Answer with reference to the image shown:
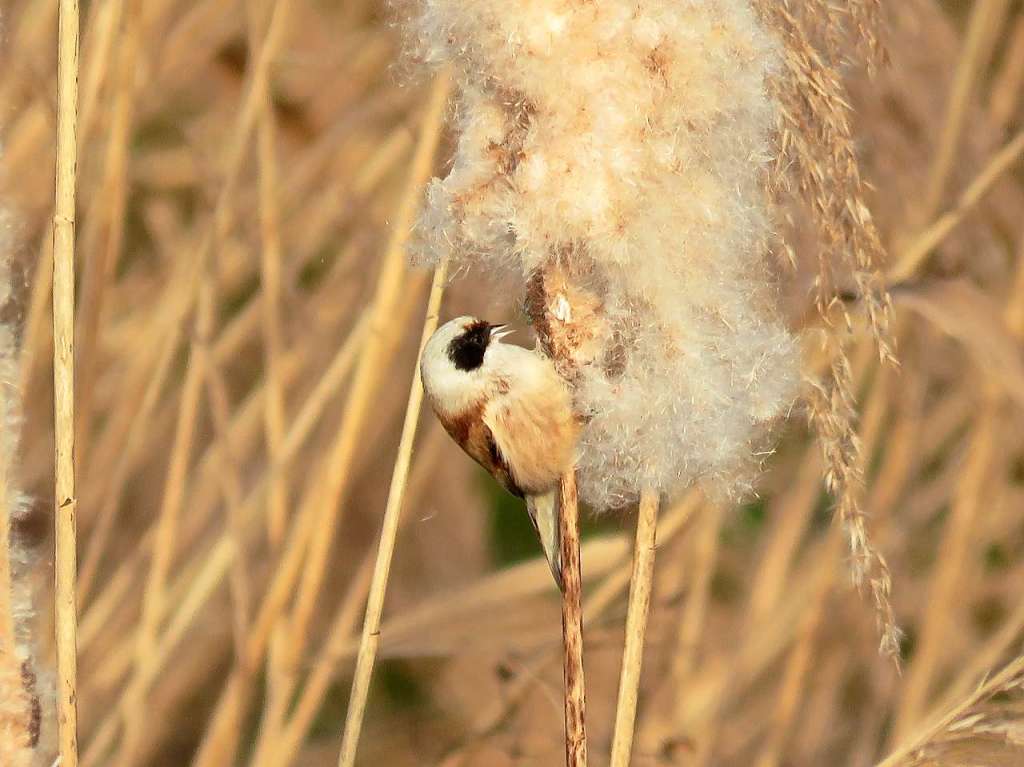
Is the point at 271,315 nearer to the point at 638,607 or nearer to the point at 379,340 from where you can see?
the point at 379,340

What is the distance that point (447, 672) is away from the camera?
8.24 ft

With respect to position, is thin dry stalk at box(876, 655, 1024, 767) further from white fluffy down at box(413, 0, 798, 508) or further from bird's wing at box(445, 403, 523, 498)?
bird's wing at box(445, 403, 523, 498)

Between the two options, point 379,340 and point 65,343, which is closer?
point 65,343

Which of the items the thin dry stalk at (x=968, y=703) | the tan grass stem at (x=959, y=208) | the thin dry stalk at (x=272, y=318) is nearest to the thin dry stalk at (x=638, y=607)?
the thin dry stalk at (x=968, y=703)

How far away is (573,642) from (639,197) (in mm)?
331

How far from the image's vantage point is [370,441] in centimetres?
206

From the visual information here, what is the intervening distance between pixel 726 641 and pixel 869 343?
631mm

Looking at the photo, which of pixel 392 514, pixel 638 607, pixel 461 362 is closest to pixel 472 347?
pixel 461 362

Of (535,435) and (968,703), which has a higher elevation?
(535,435)

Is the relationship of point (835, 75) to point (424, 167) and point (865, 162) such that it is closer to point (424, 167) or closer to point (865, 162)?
point (424, 167)

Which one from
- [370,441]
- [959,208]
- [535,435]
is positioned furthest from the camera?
[370,441]

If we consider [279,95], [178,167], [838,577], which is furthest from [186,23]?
[838,577]

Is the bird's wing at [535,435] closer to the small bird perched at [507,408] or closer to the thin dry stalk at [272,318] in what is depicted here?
the small bird perched at [507,408]

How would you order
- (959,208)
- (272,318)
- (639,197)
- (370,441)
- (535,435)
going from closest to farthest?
(639,197)
(535,435)
(959,208)
(272,318)
(370,441)
